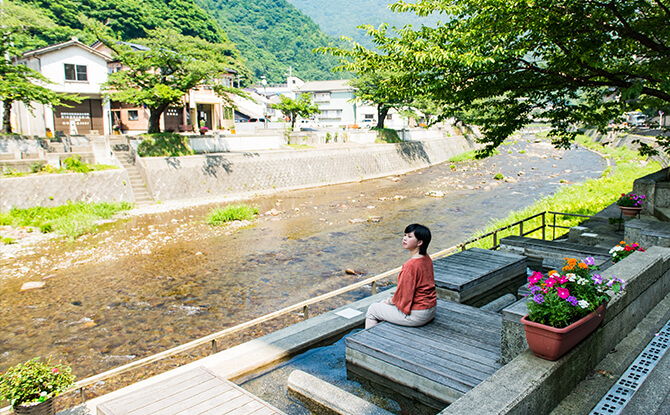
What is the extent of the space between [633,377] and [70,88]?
124 ft

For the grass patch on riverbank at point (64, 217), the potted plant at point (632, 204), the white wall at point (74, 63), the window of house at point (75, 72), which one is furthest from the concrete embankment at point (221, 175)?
the potted plant at point (632, 204)

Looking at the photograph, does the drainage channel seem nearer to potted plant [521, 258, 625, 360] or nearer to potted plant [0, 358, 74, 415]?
potted plant [521, 258, 625, 360]

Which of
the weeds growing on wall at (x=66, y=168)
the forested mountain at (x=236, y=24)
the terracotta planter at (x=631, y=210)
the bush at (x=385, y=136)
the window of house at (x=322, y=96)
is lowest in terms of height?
the terracotta planter at (x=631, y=210)

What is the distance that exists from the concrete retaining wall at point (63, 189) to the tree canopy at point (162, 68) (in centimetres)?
476

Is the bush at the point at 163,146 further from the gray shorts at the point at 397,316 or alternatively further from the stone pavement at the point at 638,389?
the stone pavement at the point at 638,389

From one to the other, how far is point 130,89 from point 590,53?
23.8m

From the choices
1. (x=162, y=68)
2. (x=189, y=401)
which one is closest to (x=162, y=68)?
(x=162, y=68)

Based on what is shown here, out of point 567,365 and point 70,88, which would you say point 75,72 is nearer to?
point 70,88

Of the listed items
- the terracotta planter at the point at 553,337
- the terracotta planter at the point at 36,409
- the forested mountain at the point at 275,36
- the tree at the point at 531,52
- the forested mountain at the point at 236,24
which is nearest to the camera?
the terracotta planter at the point at 553,337

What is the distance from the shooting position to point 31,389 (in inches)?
175

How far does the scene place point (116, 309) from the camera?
11.4 meters

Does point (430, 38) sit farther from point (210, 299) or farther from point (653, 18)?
point (210, 299)

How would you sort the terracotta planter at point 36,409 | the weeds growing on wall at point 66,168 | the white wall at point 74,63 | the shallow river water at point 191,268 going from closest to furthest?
the terracotta planter at point 36,409, the shallow river water at point 191,268, the weeds growing on wall at point 66,168, the white wall at point 74,63

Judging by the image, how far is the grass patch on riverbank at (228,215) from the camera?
67.1 feet
